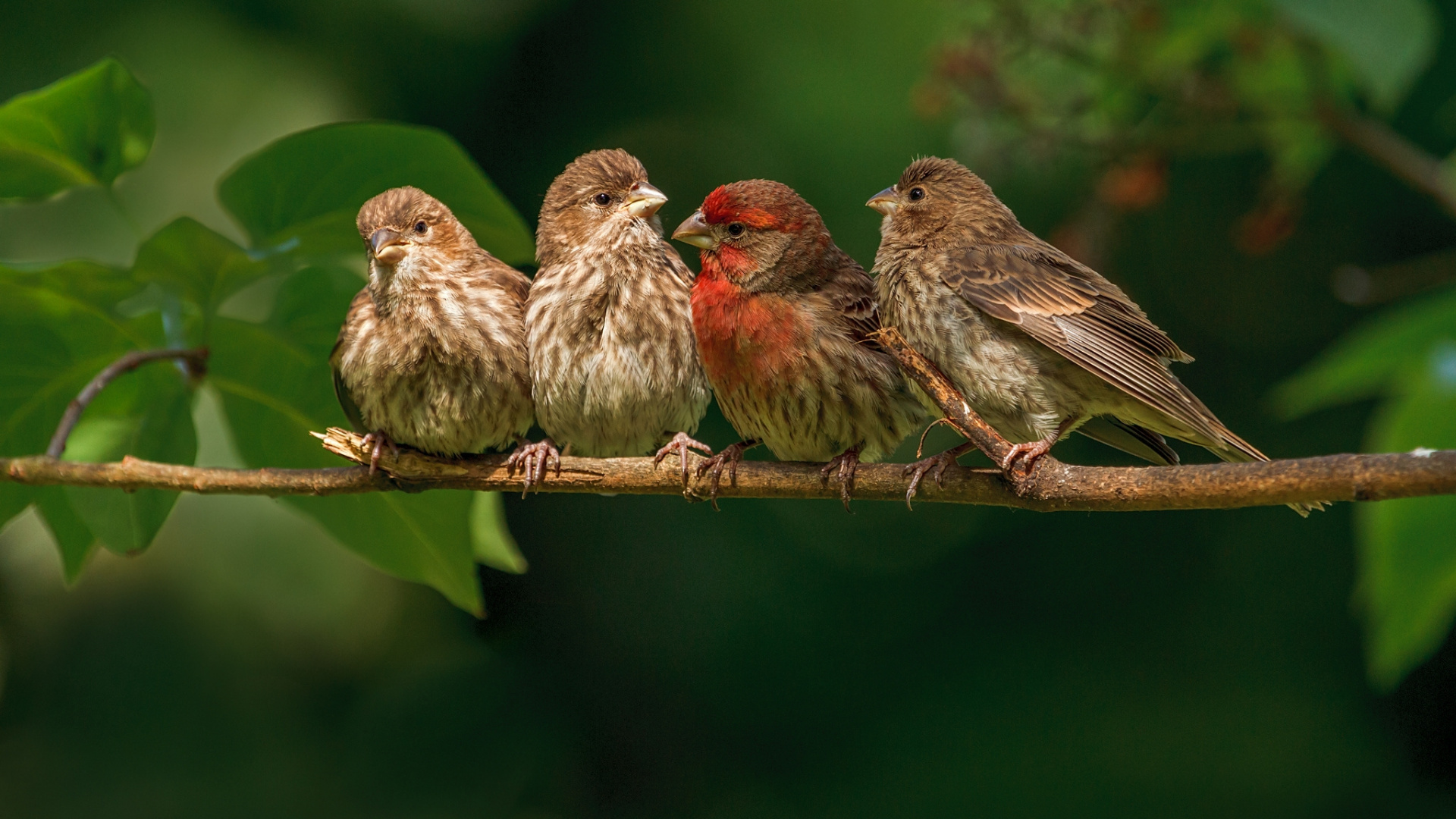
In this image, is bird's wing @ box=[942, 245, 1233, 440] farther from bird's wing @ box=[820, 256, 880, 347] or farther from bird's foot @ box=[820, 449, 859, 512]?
bird's foot @ box=[820, 449, 859, 512]

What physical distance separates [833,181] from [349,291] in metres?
5.25

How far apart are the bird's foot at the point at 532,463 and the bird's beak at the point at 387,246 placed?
1.84 ft

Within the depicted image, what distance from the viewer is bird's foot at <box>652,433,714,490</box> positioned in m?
2.71

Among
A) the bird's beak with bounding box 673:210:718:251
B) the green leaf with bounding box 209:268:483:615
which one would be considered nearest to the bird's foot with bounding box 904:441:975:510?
the bird's beak with bounding box 673:210:718:251

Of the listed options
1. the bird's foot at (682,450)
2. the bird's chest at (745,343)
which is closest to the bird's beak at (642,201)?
the bird's chest at (745,343)

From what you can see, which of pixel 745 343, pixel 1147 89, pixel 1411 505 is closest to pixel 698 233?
pixel 745 343

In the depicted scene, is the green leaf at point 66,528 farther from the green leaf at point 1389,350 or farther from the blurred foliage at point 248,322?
the green leaf at point 1389,350

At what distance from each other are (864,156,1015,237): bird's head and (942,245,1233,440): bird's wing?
4.7 inches

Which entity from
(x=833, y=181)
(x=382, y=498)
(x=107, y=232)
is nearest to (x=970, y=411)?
(x=382, y=498)

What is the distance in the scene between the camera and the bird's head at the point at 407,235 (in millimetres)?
3006

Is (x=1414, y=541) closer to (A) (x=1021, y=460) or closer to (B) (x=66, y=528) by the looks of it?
(A) (x=1021, y=460)

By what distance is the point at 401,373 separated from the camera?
319 centimetres

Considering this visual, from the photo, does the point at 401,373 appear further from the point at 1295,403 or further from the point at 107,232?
the point at 107,232

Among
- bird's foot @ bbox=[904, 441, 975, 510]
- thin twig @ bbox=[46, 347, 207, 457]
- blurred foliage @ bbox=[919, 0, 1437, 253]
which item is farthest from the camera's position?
blurred foliage @ bbox=[919, 0, 1437, 253]
